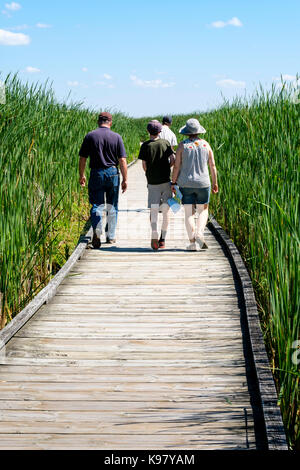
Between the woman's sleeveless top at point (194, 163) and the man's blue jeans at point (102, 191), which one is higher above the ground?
the woman's sleeveless top at point (194, 163)

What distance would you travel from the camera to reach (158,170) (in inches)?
258

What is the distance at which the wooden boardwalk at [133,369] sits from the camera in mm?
2840

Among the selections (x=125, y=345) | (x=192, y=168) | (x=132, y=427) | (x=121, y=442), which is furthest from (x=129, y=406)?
(x=192, y=168)

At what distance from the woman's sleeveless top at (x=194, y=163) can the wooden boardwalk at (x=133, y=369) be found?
112 cm

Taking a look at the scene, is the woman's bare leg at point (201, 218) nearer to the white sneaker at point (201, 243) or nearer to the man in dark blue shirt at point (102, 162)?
the white sneaker at point (201, 243)

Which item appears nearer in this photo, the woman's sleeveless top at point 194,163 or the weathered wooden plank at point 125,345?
the weathered wooden plank at point 125,345

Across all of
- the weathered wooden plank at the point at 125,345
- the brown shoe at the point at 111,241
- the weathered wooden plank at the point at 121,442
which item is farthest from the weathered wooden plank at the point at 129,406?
the brown shoe at the point at 111,241

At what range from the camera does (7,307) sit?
14.2ft

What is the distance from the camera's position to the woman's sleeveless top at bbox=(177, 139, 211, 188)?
6195mm

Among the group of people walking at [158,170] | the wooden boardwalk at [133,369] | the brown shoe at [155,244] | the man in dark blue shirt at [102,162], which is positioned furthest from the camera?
the brown shoe at [155,244]

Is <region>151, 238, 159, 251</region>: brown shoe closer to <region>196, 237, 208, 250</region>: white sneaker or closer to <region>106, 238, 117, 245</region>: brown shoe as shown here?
<region>196, 237, 208, 250</region>: white sneaker
